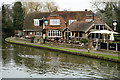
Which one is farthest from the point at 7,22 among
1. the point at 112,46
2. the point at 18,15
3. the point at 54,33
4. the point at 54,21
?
the point at 112,46

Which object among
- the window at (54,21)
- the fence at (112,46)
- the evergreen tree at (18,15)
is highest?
the evergreen tree at (18,15)

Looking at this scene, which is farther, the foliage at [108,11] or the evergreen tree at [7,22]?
the evergreen tree at [7,22]

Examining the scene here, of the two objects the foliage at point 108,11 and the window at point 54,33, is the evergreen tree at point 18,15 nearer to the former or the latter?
the window at point 54,33

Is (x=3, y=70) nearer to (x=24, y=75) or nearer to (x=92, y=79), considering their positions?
(x=24, y=75)

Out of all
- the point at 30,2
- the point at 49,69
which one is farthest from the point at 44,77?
the point at 30,2

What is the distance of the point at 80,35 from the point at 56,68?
27.6 meters

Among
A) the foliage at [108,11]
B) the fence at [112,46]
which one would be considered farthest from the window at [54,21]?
the fence at [112,46]

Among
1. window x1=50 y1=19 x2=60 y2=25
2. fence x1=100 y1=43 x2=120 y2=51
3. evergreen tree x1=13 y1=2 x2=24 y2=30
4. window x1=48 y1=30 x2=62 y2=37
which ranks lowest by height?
fence x1=100 y1=43 x2=120 y2=51

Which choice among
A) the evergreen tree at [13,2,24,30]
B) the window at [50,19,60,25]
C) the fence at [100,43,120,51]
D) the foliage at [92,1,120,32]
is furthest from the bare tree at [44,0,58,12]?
the fence at [100,43,120,51]

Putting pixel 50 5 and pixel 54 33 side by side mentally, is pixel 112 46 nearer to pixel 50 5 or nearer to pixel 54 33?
pixel 54 33

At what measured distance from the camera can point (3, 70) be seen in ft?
78.0

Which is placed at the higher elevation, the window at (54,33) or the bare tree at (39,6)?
the bare tree at (39,6)

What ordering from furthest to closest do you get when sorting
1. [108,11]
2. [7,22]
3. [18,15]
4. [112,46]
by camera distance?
[18,15], [7,22], [108,11], [112,46]

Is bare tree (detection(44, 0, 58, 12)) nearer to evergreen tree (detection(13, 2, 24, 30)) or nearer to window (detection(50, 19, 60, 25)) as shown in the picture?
evergreen tree (detection(13, 2, 24, 30))
